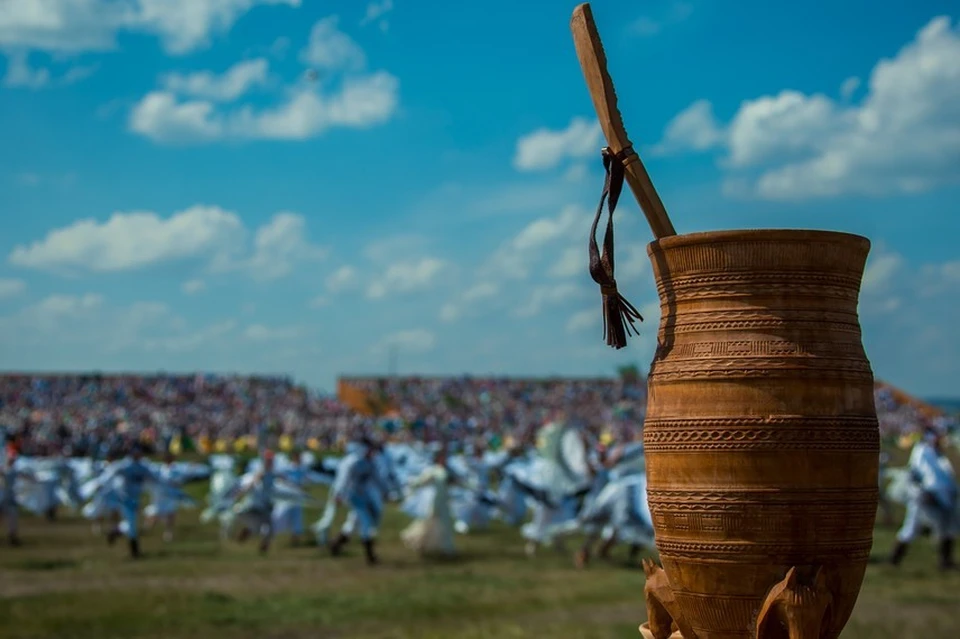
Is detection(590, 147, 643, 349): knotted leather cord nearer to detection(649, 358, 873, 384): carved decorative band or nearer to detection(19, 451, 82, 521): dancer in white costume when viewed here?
detection(649, 358, 873, 384): carved decorative band

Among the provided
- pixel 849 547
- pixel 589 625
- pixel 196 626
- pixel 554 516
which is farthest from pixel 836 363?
pixel 554 516

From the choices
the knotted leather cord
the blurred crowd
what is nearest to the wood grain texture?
the knotted leather cord

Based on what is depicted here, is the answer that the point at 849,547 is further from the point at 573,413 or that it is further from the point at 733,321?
the point at 573,413

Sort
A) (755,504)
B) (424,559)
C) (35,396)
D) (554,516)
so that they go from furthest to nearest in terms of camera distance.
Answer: (35,396) < (554,516) < (424,559) < (755,504)

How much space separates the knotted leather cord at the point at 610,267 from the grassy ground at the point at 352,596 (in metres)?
5.98

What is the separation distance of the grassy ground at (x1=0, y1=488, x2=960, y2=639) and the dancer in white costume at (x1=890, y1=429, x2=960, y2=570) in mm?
323

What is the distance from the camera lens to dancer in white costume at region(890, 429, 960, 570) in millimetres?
15625

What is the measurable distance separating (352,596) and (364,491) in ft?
13.6

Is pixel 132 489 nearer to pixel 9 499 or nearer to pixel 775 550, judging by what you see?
pixel 9 499

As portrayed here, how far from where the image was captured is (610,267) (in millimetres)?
4492

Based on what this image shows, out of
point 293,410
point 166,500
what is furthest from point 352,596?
point 293,410

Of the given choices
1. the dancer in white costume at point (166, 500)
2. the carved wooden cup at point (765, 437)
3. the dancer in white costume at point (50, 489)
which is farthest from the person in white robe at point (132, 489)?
the carved wooden cup at point (765, 437)

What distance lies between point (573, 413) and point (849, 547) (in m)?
43.6

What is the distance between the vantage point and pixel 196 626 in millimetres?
10938
